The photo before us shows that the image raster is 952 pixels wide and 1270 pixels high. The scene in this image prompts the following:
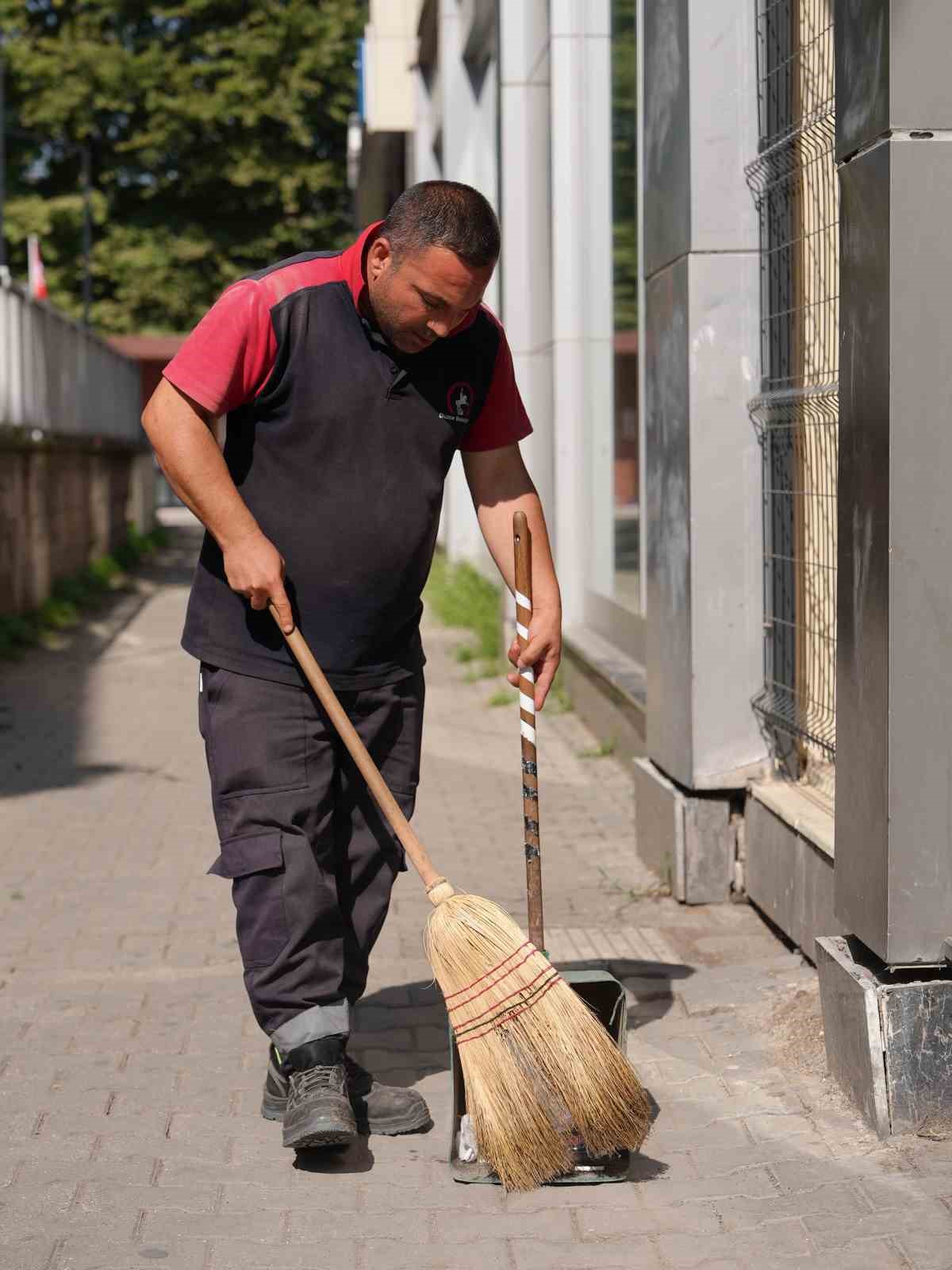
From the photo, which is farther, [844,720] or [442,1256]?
[844,720]

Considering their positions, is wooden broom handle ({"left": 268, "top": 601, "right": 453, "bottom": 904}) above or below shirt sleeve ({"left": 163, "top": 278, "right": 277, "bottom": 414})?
below

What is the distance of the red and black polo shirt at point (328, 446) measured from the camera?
380cm

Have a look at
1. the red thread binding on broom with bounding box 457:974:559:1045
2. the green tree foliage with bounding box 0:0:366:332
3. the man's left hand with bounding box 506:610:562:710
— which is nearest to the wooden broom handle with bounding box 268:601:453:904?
the red thread binding on broom with bounding box 457:974:559:1045

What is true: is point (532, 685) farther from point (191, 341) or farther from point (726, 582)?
point (726, 582)

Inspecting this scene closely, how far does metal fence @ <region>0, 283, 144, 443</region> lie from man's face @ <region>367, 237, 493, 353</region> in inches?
412

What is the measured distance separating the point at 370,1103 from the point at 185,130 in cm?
4060

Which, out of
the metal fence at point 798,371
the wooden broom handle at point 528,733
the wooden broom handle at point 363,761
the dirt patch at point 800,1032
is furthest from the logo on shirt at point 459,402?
the dirt patch at point 800,1032

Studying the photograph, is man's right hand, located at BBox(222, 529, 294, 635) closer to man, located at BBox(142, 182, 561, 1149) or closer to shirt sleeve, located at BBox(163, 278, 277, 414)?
man, located at BBox(142, 182, 561, 1149)

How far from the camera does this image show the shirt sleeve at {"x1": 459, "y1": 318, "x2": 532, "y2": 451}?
414 centimetres

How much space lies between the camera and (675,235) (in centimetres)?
588

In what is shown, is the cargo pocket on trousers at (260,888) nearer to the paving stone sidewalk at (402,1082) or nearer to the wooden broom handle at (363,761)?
the wooden broom handle at (363,761)

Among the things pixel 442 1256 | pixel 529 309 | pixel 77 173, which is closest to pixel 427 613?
pixel 529 309

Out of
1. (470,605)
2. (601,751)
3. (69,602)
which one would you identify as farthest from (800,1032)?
(69,602)

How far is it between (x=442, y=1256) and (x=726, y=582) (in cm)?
284
